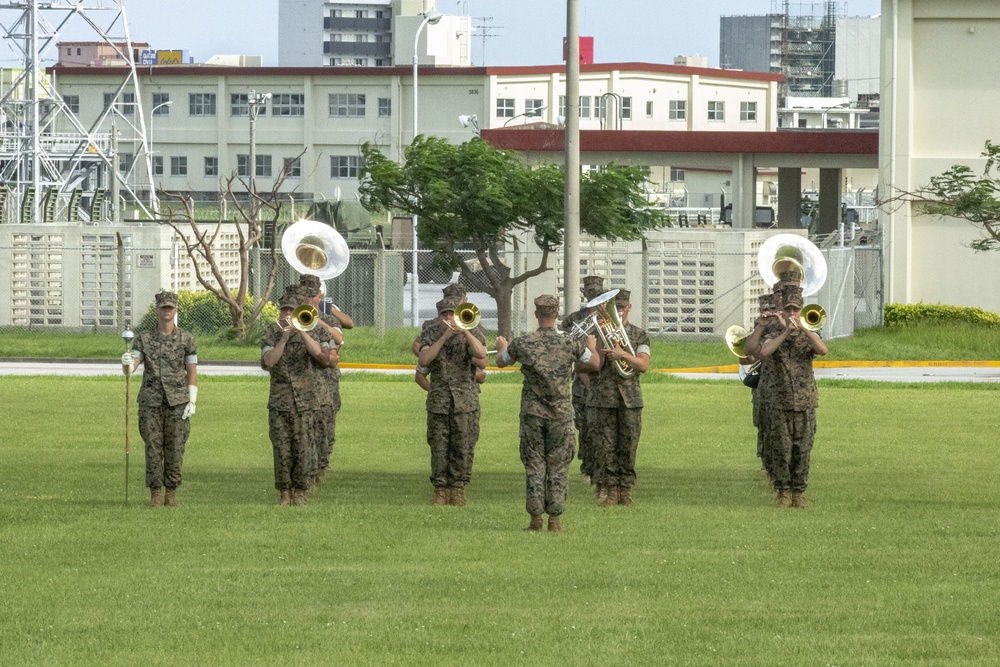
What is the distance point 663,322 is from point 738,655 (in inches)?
1144

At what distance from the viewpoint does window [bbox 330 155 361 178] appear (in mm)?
81250

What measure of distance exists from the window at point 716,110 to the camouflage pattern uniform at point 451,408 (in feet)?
231

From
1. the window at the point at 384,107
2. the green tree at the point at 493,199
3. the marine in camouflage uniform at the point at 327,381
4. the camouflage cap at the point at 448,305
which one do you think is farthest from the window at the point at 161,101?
the camouflage cap at the point at 448,305

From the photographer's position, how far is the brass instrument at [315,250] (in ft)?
53.6

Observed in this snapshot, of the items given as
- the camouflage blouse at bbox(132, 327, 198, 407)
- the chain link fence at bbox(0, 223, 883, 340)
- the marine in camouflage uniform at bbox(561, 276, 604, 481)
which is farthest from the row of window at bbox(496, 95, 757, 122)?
the camouflage blouse at bbox(132, 327, 198, 407)

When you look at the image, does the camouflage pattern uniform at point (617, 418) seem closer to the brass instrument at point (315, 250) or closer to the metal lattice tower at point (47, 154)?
the brass instrument at point (315, 250)

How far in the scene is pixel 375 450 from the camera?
1881 centimetres

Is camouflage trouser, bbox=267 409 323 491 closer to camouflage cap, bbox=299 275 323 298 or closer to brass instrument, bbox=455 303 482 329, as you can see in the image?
camouflage cap, bbox=299 275 323 298

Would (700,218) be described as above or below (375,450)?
above

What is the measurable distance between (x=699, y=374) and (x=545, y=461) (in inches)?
737

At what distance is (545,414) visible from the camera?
42.0 feet

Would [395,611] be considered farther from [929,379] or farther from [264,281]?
[264,281]

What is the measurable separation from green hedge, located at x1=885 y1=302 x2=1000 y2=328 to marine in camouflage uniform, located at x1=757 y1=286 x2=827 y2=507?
24061 millimetres

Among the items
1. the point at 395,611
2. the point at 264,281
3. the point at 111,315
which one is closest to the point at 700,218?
the point at 264,281
